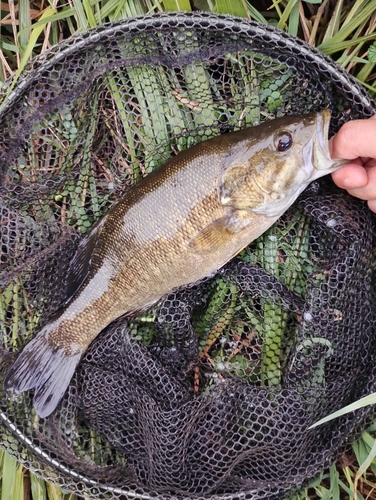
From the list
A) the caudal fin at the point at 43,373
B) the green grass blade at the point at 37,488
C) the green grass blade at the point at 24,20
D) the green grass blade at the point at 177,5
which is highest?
the green grass blade at the point at 24,20

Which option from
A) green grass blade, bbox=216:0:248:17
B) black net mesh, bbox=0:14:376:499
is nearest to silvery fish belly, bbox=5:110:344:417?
black net mesh, bbox=0:14:376:499

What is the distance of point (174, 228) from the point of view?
7.81ft

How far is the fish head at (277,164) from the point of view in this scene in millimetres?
2258

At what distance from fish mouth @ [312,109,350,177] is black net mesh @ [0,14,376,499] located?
8.3 inches

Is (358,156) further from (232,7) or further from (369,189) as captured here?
(232,7)

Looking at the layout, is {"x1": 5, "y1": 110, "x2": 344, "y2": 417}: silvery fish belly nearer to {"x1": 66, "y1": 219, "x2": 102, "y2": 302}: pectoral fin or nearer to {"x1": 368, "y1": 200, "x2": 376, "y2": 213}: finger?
{"x1": 66, "y1": 219, "x2": 102, "y2": 302}: pectoral fin

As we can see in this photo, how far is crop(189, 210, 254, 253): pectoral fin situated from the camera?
239 cm

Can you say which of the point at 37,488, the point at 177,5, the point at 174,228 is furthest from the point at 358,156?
the point at 37,488

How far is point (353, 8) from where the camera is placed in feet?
Result: 8.35

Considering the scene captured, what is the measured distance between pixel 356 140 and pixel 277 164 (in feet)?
1.15

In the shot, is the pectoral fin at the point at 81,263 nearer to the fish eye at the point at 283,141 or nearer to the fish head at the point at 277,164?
the fish head at the point at 277,164

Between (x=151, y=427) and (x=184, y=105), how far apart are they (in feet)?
5.19

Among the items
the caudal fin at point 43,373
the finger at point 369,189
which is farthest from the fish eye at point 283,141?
the caudal fin at point 43,373

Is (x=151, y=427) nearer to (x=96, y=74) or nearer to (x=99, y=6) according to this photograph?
(x=96, y=74)
